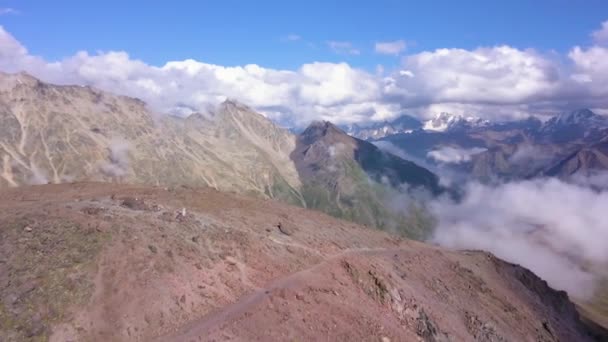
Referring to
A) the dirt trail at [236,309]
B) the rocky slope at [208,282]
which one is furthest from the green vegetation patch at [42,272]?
the dirt trail at [236,309]

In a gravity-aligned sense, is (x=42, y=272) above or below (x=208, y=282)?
above

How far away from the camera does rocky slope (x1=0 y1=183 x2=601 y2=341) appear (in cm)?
4484

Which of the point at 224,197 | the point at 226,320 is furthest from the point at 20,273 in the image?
the point at 224,197

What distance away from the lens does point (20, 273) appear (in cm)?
4666

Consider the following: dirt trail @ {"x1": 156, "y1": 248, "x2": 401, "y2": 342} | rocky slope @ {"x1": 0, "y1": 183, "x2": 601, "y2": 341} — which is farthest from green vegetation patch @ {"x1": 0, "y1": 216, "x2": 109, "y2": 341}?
dirt trail @ {"x1": 156, "y1": 248, "x2": 401, "y2": 342}

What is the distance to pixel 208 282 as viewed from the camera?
53.3m

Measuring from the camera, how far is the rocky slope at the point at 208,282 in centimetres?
4484

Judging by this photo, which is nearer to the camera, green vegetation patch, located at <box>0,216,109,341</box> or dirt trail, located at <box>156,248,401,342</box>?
green vegetation patch, located at <box>0,216,109,341</box>

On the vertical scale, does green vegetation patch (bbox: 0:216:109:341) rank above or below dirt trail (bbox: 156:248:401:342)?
above

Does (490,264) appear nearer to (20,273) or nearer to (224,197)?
(224,197)

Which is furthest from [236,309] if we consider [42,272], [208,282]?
[42,272]

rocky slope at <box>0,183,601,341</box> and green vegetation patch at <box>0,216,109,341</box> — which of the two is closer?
green vegetation patch at <box>0,216,109,341</box>

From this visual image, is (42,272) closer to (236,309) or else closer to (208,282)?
(208,282)

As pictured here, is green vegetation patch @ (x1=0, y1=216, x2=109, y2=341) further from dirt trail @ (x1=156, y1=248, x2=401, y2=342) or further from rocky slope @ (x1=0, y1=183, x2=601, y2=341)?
dirt trail @ (x1=156, y1=248, x2=401, y2=342)
